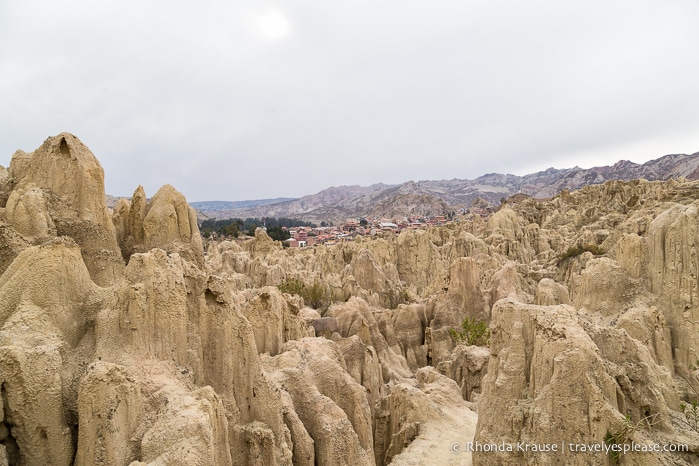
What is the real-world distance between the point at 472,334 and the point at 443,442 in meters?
9.57

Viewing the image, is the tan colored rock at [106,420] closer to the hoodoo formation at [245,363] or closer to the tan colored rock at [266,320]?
the hoodoo formation at [245,363]

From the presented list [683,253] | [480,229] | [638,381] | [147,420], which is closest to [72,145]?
[147,420]

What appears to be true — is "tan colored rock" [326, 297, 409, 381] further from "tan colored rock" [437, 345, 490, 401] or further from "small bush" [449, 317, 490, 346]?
"small bush" [449, 317, 490, 346]

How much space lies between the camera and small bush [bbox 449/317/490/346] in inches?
836

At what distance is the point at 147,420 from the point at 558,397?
6819 mm

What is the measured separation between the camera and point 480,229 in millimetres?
65562

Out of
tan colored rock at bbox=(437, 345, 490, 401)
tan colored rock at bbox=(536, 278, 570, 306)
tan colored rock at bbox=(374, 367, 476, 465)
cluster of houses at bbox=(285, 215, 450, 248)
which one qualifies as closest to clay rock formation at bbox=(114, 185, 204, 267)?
tan colored rock at bbox=(374, 367, 476, 465)

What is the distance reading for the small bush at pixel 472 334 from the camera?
69.7 feet

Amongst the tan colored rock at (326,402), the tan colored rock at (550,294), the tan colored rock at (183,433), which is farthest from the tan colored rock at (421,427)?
the tan colored rock at (550,294)

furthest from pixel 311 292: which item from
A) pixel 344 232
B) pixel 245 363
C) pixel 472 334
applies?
pixel 344 232

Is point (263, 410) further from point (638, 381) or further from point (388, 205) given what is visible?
point (388, 205)

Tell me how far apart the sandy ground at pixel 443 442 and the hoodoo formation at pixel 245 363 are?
0.19 ft

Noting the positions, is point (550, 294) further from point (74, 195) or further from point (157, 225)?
point (74, 195)

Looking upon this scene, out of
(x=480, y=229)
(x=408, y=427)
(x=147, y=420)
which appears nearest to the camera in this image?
(x=147, y=420)
